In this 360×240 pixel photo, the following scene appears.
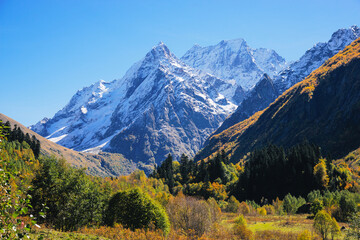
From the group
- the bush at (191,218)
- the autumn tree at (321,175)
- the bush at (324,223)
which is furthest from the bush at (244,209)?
the bush at (191,218)

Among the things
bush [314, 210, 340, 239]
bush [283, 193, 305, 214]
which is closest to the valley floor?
bush [314, 210, 340, 239]

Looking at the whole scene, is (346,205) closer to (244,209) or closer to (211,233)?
(244,209)

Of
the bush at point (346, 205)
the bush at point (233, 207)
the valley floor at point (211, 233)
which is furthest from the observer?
the bush at point (233, 207)

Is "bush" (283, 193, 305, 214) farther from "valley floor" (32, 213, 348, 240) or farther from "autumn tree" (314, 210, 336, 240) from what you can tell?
"autumn tree" (314, 210, 336, 240)

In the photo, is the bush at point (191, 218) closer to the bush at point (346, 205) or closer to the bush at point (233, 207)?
the bush at point (346, 205)

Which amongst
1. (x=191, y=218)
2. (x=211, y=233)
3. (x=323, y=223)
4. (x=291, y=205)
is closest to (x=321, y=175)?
(x=291, y=205)

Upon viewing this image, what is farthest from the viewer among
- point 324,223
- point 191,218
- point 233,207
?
point 233,207

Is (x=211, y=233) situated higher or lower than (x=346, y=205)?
lower

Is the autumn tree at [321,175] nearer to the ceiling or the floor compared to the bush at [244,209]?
nearer to the ceiling

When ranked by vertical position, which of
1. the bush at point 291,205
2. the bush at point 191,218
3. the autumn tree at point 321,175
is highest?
the autumn tree at point 321,175

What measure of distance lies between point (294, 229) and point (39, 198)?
59043 millimetres

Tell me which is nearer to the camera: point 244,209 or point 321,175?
point 244,209

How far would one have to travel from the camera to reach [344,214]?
87.2 m

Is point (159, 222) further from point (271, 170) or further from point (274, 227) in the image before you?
point (271, 170)
